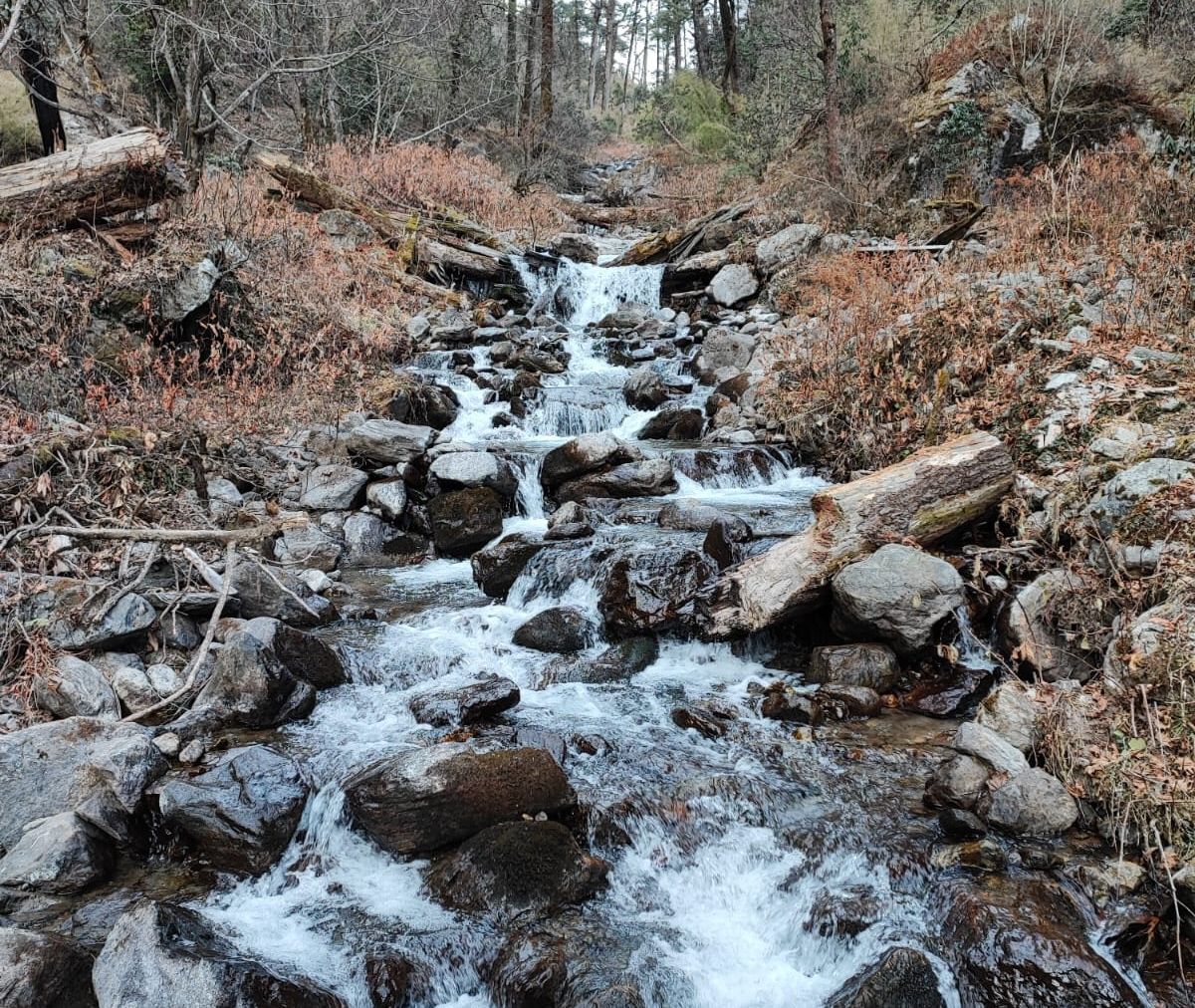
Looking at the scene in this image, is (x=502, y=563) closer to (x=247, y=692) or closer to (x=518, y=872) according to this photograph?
(x=247, y=692)

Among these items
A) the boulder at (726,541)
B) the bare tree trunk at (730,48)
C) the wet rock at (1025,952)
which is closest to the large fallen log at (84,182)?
the boulder at (726,541)

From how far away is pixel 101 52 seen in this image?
15.1 metres

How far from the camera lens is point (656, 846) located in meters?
3.87

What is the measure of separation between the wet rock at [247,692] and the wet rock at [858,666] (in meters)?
3.39

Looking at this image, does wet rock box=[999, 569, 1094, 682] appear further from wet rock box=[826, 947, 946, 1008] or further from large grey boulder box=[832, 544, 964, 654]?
wet rock box=[826, 947, 946, 1008]

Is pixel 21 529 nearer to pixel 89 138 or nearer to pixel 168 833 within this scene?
pixel 168 833

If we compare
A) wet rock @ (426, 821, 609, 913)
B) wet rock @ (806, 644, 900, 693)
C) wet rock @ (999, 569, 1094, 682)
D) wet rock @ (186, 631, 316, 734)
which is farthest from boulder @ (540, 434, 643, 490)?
wet rock @ (426, 821, 609, 913)

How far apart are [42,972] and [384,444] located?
6340 mm

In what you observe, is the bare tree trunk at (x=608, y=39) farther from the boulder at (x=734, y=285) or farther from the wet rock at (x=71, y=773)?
→ the wet rock at (x=71, y=773)

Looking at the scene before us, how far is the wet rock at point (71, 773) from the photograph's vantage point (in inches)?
148

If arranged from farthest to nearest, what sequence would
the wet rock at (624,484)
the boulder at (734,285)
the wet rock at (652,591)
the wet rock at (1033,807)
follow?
1. the boulder at (734,285)
2. the wet rock at (624,484)
3. the wet rock at (652,591)
4. the wet rock at (1033,807)

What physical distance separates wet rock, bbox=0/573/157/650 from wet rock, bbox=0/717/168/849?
0.89 meters

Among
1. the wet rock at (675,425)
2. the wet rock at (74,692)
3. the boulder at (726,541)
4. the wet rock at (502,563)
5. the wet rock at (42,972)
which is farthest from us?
the wet rock at (675,425)

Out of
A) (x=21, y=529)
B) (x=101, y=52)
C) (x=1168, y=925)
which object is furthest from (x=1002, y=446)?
(x=101, y=52)
